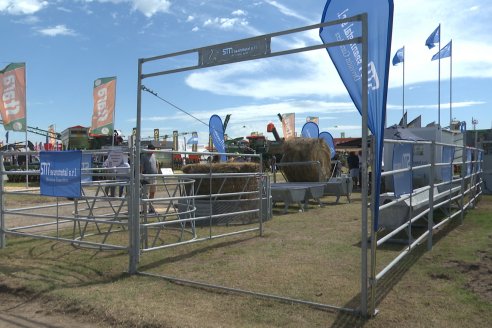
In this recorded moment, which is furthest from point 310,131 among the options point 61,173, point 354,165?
point 61,173

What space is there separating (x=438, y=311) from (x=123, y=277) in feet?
12.3

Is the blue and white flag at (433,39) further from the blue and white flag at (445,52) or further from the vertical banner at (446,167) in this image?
the vertical banner at (446,167)

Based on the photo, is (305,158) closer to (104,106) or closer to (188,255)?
(104,106)

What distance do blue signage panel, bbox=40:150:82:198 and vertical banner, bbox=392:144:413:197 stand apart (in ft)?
14.2

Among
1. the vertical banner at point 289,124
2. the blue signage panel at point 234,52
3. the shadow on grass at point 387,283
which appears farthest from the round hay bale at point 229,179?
the vertical banner at point 289,124

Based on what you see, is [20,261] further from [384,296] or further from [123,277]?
[384,296]

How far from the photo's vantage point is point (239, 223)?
10.3 m

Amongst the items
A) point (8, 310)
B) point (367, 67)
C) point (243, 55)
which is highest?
point (243, 55)

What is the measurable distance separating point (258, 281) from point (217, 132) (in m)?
10.3

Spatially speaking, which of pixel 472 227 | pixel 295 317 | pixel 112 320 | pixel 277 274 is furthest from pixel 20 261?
pixel 472 227

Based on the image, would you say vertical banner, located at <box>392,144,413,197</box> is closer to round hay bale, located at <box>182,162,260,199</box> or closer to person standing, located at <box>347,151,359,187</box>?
round hay bale, located at <box>182,162,260,199</box>

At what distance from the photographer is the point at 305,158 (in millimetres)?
17547

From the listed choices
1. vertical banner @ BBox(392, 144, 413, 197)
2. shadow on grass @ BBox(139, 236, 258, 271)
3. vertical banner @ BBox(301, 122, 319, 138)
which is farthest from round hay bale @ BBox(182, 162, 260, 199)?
vertical banner @ BBox(301, 122, 319, 138)

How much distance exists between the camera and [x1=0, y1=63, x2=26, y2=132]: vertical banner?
19.4 m
